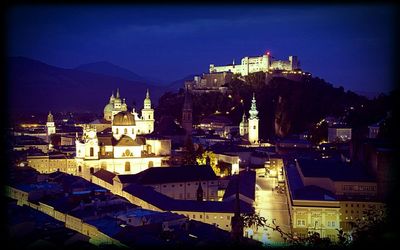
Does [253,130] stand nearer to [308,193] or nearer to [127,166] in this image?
[127,166]

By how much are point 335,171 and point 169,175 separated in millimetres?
4280

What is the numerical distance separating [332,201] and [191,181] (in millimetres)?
4232

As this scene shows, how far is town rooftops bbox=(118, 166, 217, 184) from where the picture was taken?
1352 centimetres

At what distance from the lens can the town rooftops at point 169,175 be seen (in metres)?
13.5

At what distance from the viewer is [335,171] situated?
41.8 ft

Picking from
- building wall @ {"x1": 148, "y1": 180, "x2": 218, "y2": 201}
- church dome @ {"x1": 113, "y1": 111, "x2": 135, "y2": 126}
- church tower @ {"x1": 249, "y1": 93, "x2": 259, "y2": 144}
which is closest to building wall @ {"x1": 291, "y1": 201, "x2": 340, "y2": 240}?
building wall @ {"x1": 148, "y1": 180, "x2": 218, "y2": 201}

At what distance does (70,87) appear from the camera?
46.1 m

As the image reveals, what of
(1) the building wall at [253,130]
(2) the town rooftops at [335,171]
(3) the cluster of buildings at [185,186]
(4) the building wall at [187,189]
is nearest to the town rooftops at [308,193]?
(3) the cluster of buildings at [185,186]

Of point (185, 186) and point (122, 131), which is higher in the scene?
point (122, 131)

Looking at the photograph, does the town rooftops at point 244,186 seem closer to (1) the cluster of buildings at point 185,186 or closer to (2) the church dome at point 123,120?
(1) the cluster of buildings at point 185,186

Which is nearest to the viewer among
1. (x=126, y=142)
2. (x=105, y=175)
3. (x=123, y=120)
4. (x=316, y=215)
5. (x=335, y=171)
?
(x=316, y=215)

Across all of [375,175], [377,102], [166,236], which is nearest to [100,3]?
[166,236]

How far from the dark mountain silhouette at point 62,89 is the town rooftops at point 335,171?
20.1 meters

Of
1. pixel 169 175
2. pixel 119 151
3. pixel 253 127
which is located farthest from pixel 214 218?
pixel 253 127
